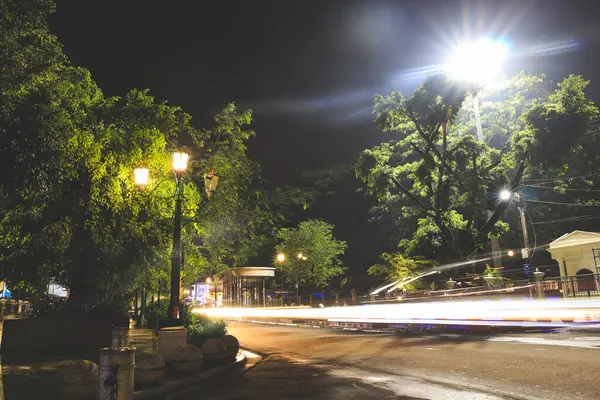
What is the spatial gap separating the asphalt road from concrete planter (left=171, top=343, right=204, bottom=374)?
1.01m

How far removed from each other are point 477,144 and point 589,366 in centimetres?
2303

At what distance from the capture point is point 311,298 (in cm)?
3978

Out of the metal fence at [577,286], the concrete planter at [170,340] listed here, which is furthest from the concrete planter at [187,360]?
the metal fence at [577,286]

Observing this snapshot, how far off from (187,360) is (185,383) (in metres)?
1.11

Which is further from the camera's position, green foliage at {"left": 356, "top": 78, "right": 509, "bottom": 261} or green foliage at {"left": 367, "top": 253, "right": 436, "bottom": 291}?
green foliage at {"left": 367, "top": 253, "right": 436, "bottom": 291}

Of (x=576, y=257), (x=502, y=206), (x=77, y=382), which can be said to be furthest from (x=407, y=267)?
(x=77, y=382)

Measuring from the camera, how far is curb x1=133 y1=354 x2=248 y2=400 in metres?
7.71

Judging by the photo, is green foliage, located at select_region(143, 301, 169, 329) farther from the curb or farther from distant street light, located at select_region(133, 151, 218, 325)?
the curb

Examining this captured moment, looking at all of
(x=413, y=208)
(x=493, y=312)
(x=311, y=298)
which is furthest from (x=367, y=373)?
(x=311, y=298)

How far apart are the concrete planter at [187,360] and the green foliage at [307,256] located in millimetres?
37785

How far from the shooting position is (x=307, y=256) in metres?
48.7

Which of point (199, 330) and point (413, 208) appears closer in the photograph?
point (199, 330)

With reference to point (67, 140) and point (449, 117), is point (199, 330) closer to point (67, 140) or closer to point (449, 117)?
point (67, 140)

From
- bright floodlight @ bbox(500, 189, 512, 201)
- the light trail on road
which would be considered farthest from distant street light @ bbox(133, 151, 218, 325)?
bright floodlight @ bbox(500, 189, 512, 201)
